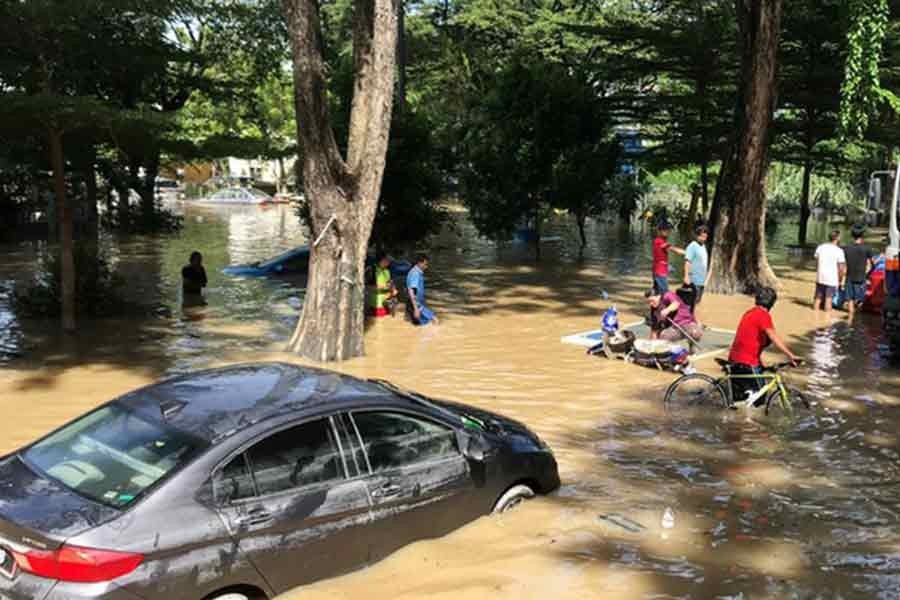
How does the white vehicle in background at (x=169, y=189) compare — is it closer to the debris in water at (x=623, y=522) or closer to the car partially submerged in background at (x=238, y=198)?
the car partially submerged in background at (x=238, y=198)

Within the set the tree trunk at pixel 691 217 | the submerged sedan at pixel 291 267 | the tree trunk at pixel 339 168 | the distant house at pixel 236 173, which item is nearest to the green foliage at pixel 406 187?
the submerged sedan at pixel 291 267

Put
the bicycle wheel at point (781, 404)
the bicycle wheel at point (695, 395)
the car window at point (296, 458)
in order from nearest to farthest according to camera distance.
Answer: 1. the car window at point (296, 458)
2. the bicycle wheel at point (781, 404)
3. the bicycle wheel at point (695, 395)

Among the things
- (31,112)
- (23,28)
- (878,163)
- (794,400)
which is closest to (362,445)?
(794,400)

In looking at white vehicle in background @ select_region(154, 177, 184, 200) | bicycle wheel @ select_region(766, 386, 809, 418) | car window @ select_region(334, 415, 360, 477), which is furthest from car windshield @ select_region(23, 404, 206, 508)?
white vehicle in background @ select_region(154, 177, 184, 200)

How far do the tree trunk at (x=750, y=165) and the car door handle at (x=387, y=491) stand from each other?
1577cm

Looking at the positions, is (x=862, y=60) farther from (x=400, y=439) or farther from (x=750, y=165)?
(x=400, y=439)

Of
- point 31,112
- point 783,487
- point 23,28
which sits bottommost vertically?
point 783,487

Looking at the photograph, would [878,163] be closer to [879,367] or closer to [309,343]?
[879,367]

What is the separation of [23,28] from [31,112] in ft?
5.01

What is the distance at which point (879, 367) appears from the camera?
12344 mm

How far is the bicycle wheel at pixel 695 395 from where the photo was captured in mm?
9836

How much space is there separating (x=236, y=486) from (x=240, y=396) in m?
0.71

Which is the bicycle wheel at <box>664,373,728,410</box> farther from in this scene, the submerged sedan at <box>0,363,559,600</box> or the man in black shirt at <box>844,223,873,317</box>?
the man in black shirt at <box>844,223,873,317</box>

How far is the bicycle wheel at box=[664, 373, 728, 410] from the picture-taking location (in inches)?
387
